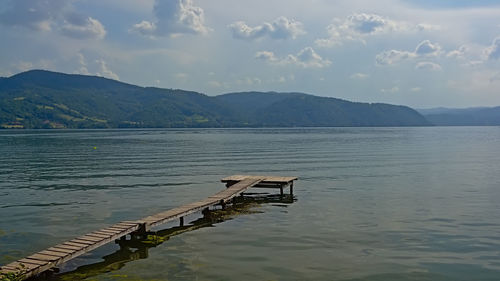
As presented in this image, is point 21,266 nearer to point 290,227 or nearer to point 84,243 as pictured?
point 84,243

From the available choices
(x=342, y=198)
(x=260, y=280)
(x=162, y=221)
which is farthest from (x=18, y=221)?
(x=342, y=198)

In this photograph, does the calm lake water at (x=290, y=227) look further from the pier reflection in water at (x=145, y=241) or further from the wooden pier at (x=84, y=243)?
the wooden pier at (x=84, y=243)

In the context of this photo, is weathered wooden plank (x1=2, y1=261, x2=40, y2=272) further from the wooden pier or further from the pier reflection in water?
the pier reflection in water

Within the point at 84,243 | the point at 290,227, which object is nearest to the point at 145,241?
the point at 84,243

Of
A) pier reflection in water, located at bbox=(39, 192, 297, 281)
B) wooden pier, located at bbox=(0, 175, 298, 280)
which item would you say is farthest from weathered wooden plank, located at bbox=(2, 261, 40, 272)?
pier reflection in water, located at bbox=(39, 192, 297, 281)

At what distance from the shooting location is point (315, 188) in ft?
122

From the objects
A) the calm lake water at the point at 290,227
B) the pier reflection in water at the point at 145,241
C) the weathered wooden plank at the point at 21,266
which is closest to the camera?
the weathered wooden plank at the point at 21,266

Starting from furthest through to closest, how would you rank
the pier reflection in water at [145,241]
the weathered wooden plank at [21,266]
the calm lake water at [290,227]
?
the calm lake water at [290,227], the pier reflection in water at [145,241], the weathered wooden plank at [21,266]

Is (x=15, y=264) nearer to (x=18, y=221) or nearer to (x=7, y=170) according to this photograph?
(x=18, y=221)

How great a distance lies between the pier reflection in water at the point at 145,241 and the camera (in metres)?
16.2

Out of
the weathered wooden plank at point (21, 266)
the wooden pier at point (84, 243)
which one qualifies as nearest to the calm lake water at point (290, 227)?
the wooden pier at point (84, 243)

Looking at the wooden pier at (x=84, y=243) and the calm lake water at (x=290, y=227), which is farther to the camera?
the calm lake water at (x=290, y=227)

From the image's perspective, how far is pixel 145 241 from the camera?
20.5 metres

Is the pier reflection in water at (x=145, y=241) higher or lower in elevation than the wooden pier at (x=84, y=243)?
lower
